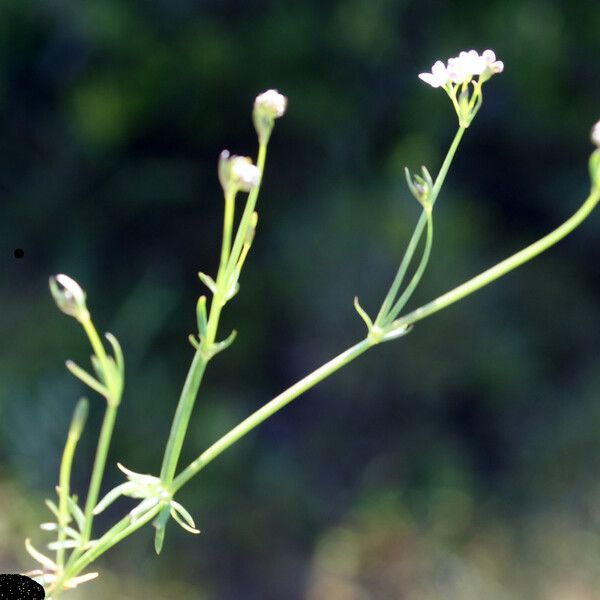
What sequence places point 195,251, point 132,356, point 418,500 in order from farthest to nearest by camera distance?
point 195,251, point 132,356, point 418,500

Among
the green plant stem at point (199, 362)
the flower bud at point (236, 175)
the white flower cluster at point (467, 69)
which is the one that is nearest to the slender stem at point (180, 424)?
the green plant stem at point (199, 362)

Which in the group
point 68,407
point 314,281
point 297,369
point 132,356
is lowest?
point 68,407

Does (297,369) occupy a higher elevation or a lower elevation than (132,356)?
higher

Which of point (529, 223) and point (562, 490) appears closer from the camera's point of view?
point (562, 490)

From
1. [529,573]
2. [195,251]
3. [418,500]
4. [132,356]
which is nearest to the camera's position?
[529,573]

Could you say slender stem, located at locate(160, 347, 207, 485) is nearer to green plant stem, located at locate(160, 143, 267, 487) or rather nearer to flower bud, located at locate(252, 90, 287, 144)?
green plant stem, located at locate(160, 143, 267, 487)

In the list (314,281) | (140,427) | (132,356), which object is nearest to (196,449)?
(140,427)

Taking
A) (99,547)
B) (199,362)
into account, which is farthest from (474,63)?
(99,547)

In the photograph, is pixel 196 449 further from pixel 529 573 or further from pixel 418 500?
pixel 529 573

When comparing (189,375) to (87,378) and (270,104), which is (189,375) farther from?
(270,104)
